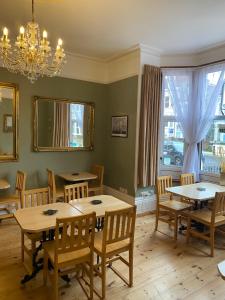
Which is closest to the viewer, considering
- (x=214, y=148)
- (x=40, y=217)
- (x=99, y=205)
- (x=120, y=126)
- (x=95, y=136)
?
(x=40, y=217)

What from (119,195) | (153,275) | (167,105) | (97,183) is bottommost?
(153,275)

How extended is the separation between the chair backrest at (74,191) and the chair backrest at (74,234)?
0.93m

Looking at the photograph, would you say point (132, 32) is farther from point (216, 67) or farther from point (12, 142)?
point (12, 142)

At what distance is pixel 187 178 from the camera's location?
4.02 meters

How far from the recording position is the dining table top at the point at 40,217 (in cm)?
208

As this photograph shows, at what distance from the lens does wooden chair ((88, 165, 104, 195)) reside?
4493 millimetres

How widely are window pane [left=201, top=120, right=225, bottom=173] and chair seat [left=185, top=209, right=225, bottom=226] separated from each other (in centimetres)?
105

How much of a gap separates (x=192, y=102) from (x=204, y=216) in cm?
209

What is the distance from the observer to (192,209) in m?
3.50

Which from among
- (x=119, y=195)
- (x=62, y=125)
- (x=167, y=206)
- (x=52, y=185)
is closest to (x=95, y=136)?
(x=62, y=125)

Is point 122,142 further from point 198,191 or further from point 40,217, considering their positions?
point 40,217

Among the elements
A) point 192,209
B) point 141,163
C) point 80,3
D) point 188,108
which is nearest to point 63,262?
point 192,209

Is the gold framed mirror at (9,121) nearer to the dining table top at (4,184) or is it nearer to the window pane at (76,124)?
the dining table top at (4,184)

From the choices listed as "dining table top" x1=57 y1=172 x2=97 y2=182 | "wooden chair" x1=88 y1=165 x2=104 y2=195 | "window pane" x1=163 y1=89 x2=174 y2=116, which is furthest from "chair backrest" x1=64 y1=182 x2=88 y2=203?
"window pane" x1=163 y1=89 x2=174 y2=116
